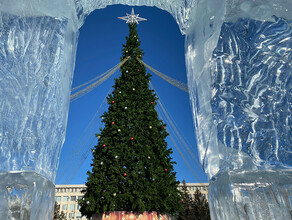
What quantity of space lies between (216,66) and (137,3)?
1059 mm

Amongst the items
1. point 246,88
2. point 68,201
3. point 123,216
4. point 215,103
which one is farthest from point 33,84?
point 68,201

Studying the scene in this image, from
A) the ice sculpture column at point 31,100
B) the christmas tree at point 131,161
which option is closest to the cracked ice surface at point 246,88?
the ice sculpture column at point 31,100

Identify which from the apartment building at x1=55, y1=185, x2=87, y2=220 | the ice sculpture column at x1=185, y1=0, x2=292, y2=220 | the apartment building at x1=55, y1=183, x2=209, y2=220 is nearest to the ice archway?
the ice sculpture column at x1=185, y1=0, x2=292, y2=220

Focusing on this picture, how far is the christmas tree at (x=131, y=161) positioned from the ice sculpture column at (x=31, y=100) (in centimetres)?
411

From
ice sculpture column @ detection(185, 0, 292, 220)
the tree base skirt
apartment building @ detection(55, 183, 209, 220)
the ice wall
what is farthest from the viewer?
apartment building @ detection(55, 183, 209, 220)

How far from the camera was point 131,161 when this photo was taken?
535cm

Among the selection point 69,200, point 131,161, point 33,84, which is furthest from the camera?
point 69,200

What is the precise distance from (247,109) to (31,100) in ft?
3.24

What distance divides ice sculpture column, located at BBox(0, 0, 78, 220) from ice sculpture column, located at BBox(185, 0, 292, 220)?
745mm

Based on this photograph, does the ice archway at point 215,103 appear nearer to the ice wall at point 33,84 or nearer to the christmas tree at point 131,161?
the ice wall at point 33,84

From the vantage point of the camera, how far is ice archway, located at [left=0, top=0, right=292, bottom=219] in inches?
32.7

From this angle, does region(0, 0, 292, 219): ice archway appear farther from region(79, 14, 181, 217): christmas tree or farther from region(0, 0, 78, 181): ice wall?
region(79, 14, 181, 217): christmas tree

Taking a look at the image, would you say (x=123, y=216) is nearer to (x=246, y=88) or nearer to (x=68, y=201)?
Result: (x=246, y=88)

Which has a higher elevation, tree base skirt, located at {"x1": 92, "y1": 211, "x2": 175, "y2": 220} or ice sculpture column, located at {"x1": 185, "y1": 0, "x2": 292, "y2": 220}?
ice sculpture column, located at {"x1": 185, "y1": 0, "x2": 292, "y2": 220}
